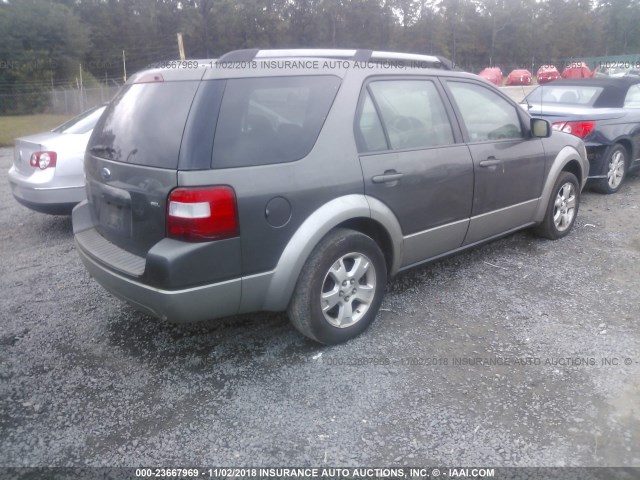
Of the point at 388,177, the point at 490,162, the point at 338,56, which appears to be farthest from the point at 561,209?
the point at 338,56

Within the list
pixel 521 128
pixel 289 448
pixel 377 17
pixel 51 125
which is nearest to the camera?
pixel 289 448

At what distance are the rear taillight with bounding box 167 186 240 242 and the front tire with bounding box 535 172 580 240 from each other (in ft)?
11.5

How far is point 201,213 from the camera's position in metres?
2.68

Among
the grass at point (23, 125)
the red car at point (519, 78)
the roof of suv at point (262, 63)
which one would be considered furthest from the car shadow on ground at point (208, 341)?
Result: the red car at point (519, 78)

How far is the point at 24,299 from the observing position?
4191 mm

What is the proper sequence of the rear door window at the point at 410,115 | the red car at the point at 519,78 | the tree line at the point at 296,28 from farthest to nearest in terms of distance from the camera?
1. the tree line at the point at 296,28
2. the red car at the point at 519,78
3. the rear door window at the point at 410,115

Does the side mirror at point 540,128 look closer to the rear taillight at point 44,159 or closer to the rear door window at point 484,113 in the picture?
the rear door window at point 484,113

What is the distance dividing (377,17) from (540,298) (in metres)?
52.0

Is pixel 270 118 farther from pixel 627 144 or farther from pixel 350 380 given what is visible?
pixel 627 144

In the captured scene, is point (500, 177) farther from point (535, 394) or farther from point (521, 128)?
point (535, 394)

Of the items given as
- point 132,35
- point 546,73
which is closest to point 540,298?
point 546,73

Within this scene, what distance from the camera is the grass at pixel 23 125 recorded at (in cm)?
1785

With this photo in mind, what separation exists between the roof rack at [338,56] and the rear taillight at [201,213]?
2.66 ft

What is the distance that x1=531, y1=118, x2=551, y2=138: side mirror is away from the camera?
450cm
